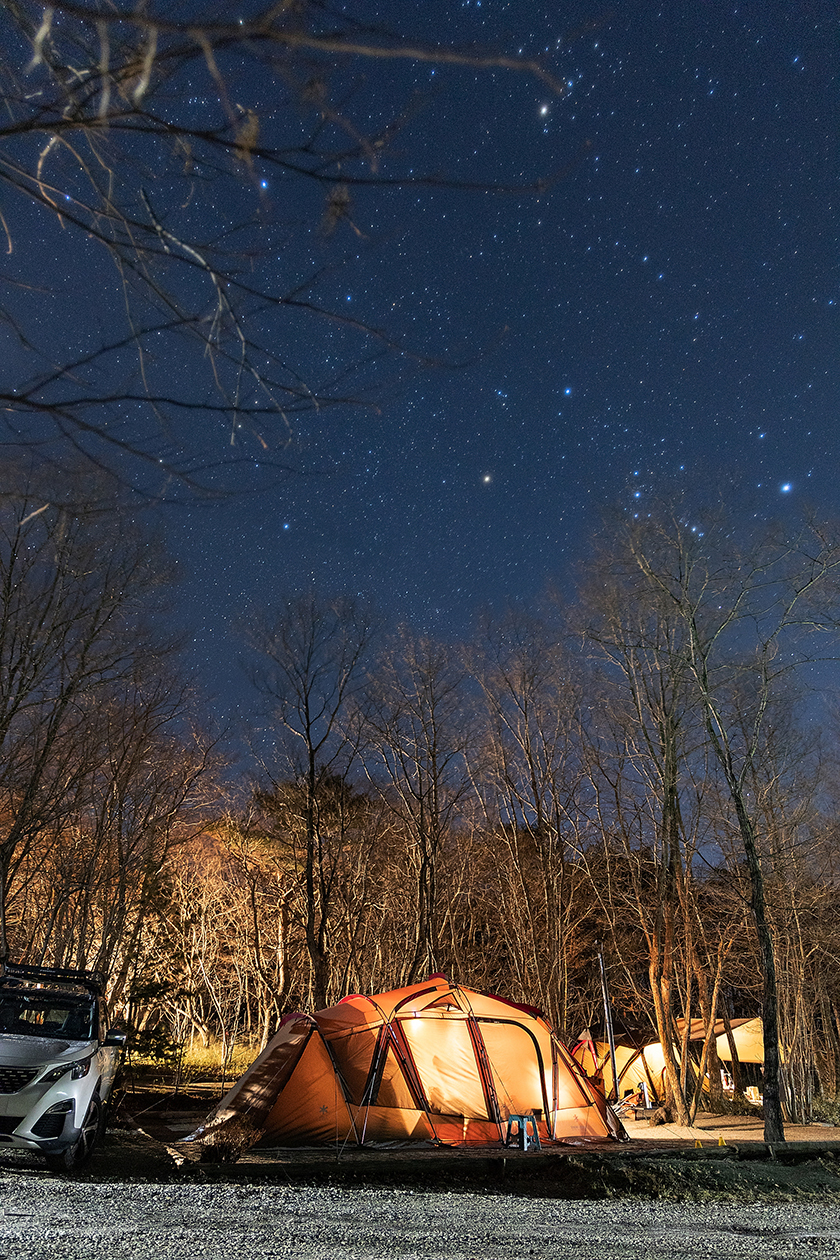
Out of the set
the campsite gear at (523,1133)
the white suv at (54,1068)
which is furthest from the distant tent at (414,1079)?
the white suv at (54,1068)

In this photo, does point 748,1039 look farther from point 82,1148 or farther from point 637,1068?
point 82,1148

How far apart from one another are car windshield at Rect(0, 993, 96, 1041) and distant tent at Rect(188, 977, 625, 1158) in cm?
243

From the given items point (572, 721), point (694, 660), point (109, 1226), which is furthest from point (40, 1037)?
point (572, 721)

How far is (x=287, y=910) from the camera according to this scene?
68.4 feet

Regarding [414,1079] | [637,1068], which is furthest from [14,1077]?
[637,1068]

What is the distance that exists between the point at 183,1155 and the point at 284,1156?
1.28 m

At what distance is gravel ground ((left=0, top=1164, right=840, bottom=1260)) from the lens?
4.25 meters

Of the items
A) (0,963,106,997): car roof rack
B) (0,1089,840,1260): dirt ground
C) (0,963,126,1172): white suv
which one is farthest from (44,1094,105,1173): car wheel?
(0,963,106,997): car roof rack

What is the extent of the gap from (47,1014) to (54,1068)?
1740 millimetres

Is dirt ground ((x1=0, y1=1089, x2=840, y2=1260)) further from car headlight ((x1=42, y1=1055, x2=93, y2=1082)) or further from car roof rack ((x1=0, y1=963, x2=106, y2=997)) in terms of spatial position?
car roof rack ((x1=0, y1=963, x2=106, y2=997))

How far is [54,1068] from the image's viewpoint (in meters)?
6.65

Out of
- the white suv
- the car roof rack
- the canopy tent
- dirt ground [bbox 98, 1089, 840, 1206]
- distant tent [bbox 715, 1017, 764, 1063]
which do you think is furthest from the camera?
distant tent [bbox 715, 1017, 764, 1063]

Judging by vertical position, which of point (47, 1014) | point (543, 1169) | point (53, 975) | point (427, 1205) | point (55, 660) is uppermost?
point (55, 660)

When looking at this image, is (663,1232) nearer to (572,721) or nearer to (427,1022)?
(427,1022)
